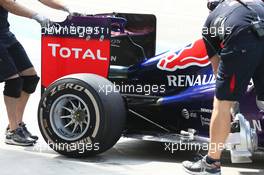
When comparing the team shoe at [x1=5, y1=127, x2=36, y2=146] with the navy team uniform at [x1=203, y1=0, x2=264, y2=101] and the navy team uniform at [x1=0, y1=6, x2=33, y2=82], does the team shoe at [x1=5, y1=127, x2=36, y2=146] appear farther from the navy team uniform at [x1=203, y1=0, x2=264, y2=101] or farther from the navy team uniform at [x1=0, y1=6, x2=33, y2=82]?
the navy team uniform at [x1=203, y1=0, x2=264, y2=101]

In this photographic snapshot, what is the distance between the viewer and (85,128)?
500cm

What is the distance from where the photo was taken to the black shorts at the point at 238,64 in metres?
4.29

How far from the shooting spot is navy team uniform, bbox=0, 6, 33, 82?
539cm

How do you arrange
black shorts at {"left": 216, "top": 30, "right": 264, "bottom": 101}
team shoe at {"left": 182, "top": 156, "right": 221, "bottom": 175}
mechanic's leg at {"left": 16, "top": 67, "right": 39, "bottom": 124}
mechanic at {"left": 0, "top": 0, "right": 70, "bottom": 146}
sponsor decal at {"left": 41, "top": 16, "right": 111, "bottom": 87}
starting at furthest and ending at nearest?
Answer: mechanic's leg at {"left": 16, "top": 67, "right": 39, "bottom": 124}, mechanic at {"left": 0, "top": 0, "right": 70, "bottom": 146}, sponsor decal at {"left": 41, "top": 16, "right": 111, "bottom": 87}, team shoe at {"left": 182, "top": 156, "right": 221, "bottom": 175}, black shorts at {"left": 216, "top": 30, "right": 264, "bottom": 101}

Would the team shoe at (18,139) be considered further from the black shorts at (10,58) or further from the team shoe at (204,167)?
the team shoe at (204,167)

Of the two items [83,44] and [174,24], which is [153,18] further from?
[83,44]

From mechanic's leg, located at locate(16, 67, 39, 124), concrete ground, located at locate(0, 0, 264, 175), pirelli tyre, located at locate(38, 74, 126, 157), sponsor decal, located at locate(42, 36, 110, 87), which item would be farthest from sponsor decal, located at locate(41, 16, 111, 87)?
mechanic's leg, located at locate(16, 67, 39, 124)

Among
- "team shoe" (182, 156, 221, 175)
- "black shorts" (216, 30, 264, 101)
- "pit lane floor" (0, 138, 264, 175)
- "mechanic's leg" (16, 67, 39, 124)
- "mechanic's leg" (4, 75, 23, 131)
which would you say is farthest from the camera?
"mechanic's leg" (16, 67, 39, 124)

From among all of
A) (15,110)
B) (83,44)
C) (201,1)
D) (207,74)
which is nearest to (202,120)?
(207,74)

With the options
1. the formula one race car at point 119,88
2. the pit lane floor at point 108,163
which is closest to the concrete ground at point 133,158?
the pit lane floor at point 108,163

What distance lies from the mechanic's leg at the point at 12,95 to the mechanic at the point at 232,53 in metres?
1.85

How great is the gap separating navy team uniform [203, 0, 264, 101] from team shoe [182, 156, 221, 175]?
0.50 m

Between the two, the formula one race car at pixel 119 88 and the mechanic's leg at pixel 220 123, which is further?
Result: the formula one race car at pixel 119 88

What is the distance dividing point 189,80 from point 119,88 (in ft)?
2.03
